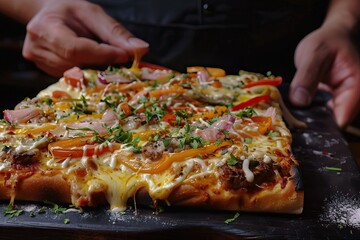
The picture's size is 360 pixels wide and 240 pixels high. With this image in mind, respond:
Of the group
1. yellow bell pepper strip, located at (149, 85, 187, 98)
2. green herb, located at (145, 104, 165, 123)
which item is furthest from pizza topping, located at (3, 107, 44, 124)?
yellow bell pepper strip, located at (149, 85, 187, 98)

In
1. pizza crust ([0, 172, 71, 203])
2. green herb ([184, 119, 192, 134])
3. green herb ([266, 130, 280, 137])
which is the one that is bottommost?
pizza crust ([0, 172, 71, 203])

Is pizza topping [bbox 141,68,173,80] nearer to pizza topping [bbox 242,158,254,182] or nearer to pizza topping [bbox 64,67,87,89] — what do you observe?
pizza topping [bbox 64,67,87,89]

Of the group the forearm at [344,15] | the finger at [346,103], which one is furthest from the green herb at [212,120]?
the forearm at [344,15]

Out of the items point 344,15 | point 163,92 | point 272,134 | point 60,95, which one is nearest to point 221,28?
point 344,15

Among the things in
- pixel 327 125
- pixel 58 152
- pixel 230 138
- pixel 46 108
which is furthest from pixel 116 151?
pixel 327 125

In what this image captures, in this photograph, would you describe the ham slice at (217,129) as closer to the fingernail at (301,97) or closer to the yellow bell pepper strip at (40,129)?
the yellow bell pepper strip at (40,129)

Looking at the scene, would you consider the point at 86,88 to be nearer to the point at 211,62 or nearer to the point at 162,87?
the point at 162,87
